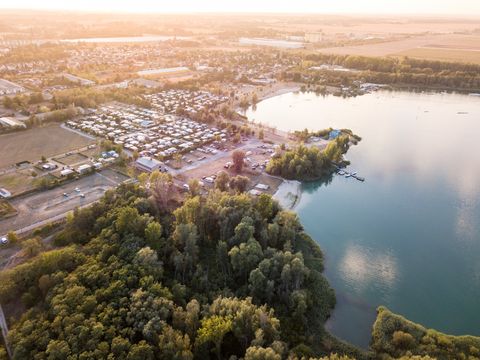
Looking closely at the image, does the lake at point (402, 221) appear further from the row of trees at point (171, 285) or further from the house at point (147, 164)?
the house at point (147, 164)

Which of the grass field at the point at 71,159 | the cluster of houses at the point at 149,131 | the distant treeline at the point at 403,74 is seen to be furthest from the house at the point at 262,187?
the distant treeline at the point at 403,74

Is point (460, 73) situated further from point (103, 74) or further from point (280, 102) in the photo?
point (103, 74)

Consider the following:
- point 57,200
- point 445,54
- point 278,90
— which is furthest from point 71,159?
point 445,54

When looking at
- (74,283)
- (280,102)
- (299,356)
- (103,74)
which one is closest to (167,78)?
(103,74)

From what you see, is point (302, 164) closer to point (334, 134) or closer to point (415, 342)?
point (334, 134)

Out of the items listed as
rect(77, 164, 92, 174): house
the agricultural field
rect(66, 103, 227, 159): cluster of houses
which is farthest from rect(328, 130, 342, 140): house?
the agricultural field

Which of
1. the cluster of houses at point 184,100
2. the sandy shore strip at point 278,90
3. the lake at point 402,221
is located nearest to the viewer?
the lake at point 402,221

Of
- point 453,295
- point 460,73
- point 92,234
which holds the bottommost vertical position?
point 453,295
